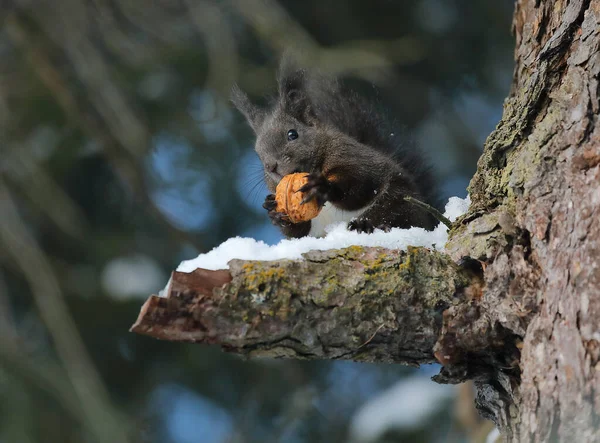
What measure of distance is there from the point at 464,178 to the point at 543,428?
2.28 m

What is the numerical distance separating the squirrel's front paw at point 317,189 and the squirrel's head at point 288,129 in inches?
7.5

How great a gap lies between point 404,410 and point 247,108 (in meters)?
1.34

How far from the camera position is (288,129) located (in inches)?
101

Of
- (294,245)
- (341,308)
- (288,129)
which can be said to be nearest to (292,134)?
(288,129)

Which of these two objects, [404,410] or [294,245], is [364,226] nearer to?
[294,245]

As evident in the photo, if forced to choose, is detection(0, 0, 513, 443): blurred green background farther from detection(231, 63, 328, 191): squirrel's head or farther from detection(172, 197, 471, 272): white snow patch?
detection(172, 197, 471, 272): white snow patch

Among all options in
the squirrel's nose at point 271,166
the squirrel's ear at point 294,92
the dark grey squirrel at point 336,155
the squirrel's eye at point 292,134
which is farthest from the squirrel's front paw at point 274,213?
the squirrel's ear at point 294,92

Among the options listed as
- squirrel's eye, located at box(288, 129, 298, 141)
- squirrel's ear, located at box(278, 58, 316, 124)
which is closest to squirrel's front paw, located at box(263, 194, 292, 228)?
squirrel's eye, located at box(288, 129, 298, 141)

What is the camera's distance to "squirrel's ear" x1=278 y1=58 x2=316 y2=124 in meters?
2.42

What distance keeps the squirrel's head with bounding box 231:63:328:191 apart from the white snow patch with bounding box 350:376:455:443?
3.43 ft

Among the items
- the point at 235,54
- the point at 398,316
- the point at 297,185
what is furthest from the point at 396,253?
the point at 235,54

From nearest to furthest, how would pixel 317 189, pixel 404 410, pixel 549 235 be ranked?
pixel 549 235
pixel 317 189
pixel 404 410

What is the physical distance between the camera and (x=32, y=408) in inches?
102

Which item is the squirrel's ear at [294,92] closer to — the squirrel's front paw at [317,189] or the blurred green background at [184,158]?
the blurred green background at [184,158]
